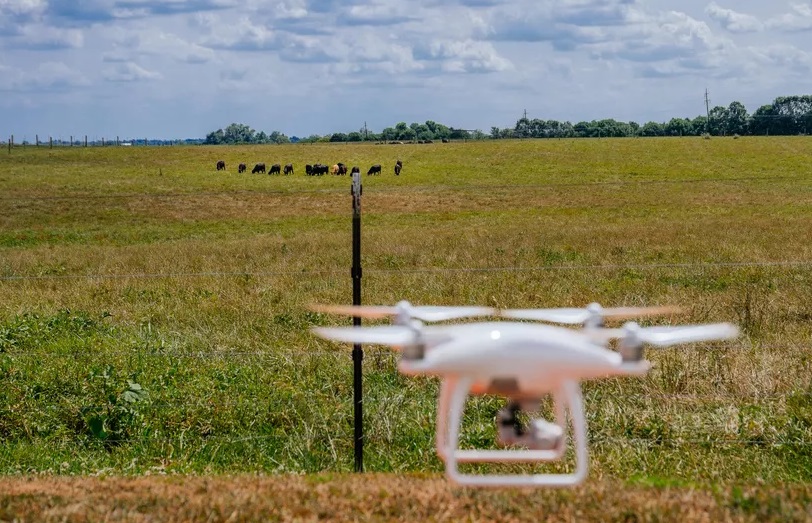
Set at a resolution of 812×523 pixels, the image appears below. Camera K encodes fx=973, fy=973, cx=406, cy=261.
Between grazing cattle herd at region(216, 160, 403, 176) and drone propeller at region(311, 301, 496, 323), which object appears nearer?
drone propeller at region(311, 301, 496, 323)

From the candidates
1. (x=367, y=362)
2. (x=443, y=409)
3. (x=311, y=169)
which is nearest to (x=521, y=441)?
(x=443, y=409)

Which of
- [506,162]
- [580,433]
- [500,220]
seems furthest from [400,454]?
[506,162]

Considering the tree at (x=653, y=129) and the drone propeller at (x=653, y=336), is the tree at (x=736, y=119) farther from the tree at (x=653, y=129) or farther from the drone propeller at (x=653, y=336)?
the drone propeller at (x=653, y=336)

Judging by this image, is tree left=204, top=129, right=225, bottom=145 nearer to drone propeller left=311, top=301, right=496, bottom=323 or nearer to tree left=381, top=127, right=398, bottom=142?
tree left=381, top=127, right=398, bottom=142

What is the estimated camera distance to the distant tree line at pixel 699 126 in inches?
4779

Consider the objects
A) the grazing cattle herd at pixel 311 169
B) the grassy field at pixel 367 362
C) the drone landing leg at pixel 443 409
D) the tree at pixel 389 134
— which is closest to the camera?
the drone landing leg at pixel 443 409

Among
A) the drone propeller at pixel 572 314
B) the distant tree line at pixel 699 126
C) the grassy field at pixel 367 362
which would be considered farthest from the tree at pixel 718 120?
the drone propeller at pixel 572 314

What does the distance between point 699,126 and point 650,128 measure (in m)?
10.5

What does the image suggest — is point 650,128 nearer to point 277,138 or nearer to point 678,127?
point 678,127

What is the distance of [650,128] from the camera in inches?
5128

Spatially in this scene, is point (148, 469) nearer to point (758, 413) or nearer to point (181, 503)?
point (181, 503)

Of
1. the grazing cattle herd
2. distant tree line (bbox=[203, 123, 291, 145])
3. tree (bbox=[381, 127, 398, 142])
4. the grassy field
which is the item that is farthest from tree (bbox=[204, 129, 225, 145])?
the grassy field

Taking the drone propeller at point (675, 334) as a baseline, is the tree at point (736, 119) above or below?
above

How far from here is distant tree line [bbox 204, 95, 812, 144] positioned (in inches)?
4717
